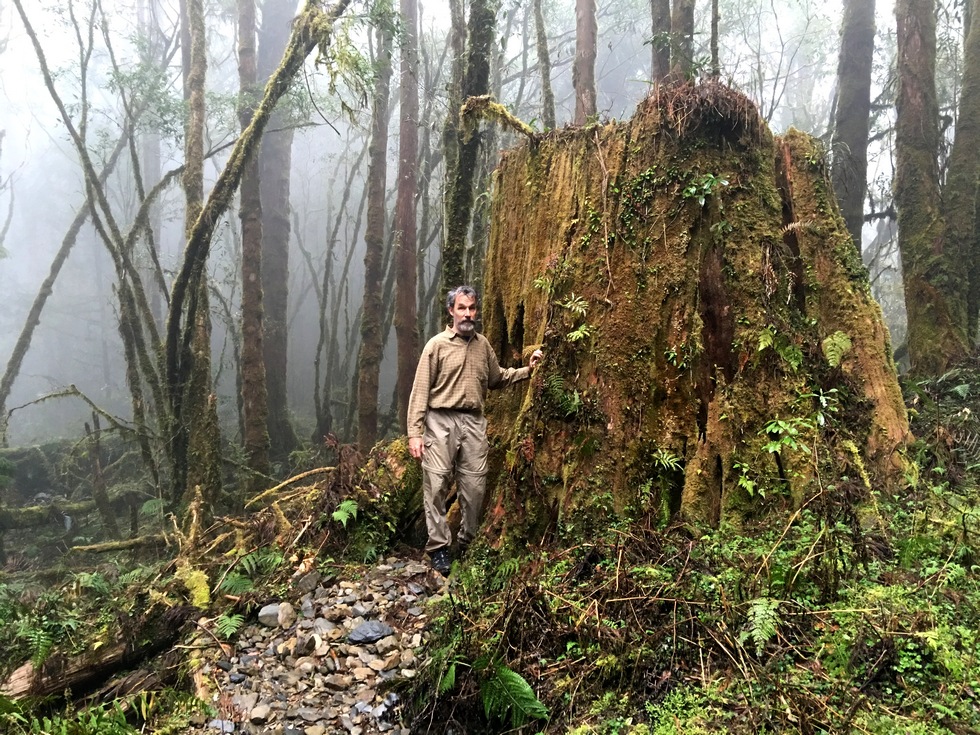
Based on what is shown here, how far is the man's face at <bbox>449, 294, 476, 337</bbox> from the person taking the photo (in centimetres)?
521

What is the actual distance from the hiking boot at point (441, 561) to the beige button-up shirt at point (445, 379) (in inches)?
41.3

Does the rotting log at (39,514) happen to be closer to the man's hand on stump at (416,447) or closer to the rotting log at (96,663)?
the rotting log at (96,663)

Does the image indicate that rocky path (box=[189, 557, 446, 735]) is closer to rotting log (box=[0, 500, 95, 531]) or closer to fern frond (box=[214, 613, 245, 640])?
fern frond (box=[214, 613, 245, 640])

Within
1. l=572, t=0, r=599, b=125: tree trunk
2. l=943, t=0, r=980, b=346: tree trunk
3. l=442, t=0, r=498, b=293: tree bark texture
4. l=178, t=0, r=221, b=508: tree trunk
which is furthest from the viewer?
l=572, t=0, r=599, b=125: tree trunk

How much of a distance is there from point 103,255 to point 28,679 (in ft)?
173

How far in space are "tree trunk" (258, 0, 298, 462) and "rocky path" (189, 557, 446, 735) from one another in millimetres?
11526

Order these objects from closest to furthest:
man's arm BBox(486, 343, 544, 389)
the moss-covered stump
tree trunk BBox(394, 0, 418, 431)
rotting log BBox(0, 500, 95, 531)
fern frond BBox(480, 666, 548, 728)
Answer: fern frond BBox(480, 666, 548, 728) < the moss-covered stump < man's arm BBox(486, 343, 544, 389) < rotting log BBox(0, 500, 95, 531) < tree trunk BBox(394, 0, 418, 431)

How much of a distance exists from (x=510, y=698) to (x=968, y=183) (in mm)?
9681

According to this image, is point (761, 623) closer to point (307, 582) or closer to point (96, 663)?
point (307, 582)

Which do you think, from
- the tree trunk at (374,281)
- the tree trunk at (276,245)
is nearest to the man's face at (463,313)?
the tree trunk at (374,281)

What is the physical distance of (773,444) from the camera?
430 cm

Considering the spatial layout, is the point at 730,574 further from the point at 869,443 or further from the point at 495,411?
the point at 495,411

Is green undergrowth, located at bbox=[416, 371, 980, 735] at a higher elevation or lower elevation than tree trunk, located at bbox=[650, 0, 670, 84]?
lower

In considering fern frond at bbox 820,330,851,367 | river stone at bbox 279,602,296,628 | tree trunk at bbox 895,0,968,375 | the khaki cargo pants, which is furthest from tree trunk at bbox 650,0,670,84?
river stone at bbox 279,602,296,628
